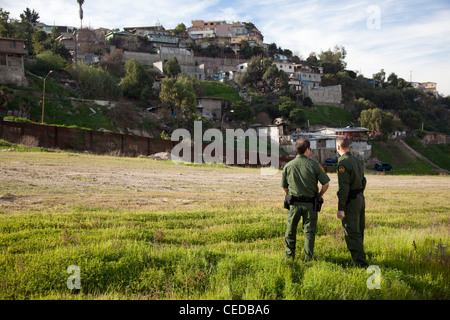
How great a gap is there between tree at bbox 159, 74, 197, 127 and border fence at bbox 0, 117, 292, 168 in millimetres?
16832

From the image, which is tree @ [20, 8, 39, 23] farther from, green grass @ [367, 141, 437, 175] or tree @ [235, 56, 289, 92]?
green grass @ [367, 141, 437, 175]

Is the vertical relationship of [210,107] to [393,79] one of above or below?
below

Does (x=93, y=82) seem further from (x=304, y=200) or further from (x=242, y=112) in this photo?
(x=304, y=200)

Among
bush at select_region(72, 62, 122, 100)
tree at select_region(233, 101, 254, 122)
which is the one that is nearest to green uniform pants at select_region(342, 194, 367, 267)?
bush at select_region(72, 62, 122, 100)

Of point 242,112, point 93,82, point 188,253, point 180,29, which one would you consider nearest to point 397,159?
point 242,112

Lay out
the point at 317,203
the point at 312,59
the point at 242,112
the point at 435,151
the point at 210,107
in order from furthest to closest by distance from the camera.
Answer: the point at 312,59 → the point at 435,151 → the point at 210,107 → the point at 242,112 → the point at 317,203

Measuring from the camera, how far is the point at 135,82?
6341cm

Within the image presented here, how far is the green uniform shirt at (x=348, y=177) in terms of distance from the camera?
5.98 m

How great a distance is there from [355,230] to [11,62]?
58.4 meters

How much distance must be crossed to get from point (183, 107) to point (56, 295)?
5050cm

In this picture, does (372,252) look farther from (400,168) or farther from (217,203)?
(400,168)

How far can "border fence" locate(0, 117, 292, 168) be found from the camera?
89.6 feet

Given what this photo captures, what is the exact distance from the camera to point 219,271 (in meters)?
5.09
